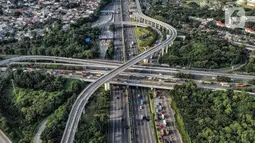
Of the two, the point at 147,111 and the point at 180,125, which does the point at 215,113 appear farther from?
the point at 147,111

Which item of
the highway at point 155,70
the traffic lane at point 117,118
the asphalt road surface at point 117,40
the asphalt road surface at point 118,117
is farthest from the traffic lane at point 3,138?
the asphalt road surface at point 117,40

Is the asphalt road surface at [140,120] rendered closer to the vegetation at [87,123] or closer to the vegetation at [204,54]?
the vegetation at [87,123]

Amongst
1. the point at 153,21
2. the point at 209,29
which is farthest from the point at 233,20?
the point at 153,21

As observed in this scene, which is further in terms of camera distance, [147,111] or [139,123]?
[147,111]

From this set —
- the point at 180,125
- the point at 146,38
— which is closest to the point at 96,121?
the point at 180,125

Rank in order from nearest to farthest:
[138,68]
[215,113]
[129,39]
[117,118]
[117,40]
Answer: [215,113] → [117,118] → [138,68] → [117,40] → [129,39]

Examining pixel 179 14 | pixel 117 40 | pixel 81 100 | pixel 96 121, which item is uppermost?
pixel 179 14

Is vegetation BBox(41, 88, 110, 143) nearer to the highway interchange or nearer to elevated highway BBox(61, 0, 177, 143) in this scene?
elevated highway BBox(61, 0, 177, 143)
